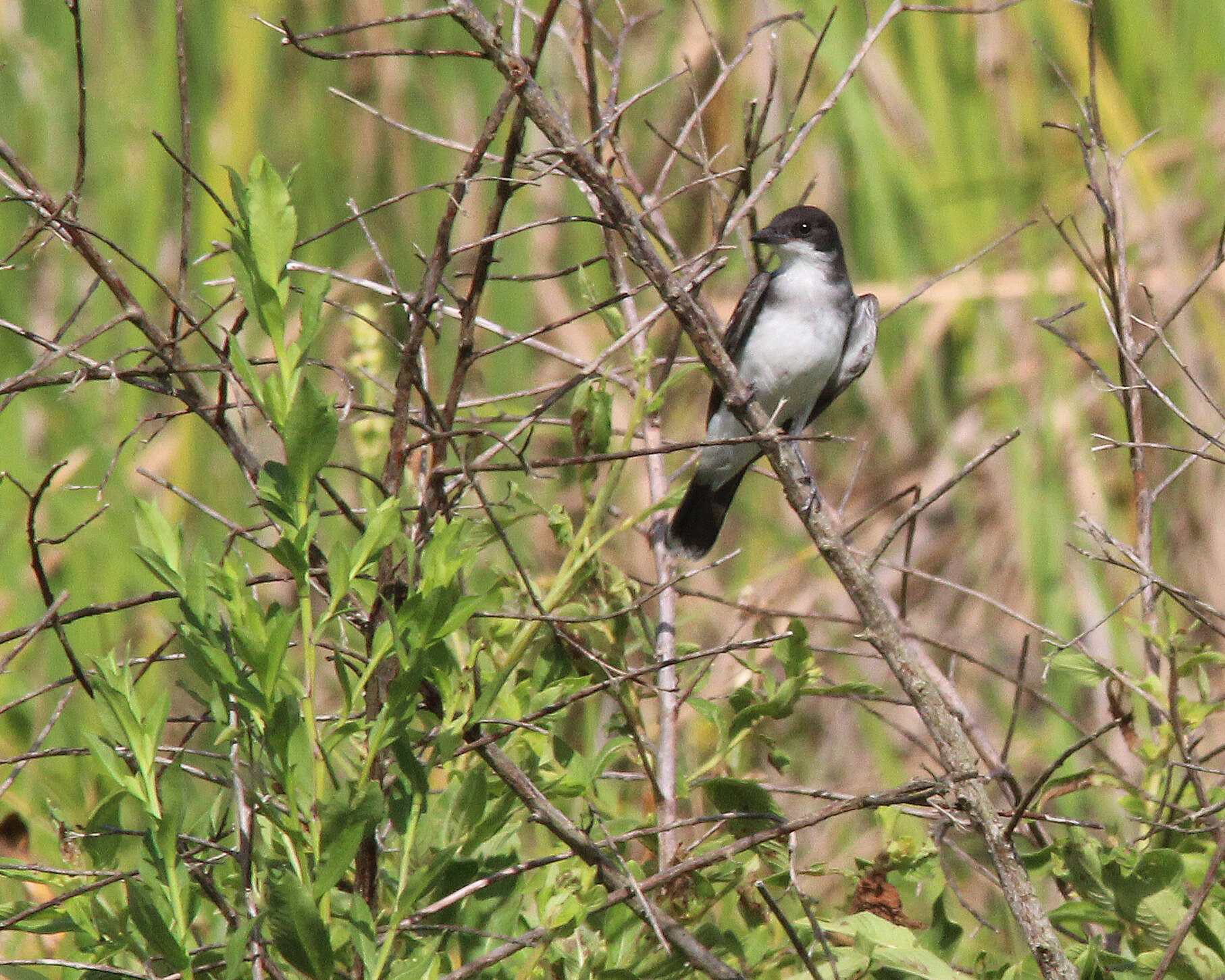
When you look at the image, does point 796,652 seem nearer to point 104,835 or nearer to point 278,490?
point 278,490

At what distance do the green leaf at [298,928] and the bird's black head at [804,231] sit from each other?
3.04 metres

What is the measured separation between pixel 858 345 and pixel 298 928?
3301mm

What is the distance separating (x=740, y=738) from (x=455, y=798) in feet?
1.99

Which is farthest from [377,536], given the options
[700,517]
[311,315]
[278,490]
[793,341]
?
[793,341]

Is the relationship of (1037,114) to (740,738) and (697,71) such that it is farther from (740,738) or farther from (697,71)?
(740,738)

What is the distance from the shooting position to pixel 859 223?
5.32 m

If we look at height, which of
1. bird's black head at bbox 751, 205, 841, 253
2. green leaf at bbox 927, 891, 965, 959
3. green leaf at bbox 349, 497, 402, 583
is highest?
green leaf at bbox 349, 497, 402, 583

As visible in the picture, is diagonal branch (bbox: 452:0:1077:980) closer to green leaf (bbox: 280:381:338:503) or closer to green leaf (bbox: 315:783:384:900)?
green leaf (bbox: 280:381:338:503)

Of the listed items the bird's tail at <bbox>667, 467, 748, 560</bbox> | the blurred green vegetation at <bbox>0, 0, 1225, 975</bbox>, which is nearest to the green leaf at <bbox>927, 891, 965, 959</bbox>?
the bird's tail at <bbox>667, 467, 748, 560</bbox>

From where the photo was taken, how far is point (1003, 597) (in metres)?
5.29

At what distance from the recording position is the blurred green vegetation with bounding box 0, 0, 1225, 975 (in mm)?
4609

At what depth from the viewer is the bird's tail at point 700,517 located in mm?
4133

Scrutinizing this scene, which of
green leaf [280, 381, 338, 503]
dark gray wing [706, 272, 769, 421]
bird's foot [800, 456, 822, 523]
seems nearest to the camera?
green leaf [280, 381, 338, 503]

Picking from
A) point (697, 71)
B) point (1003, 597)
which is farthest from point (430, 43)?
point (1003, 597)
